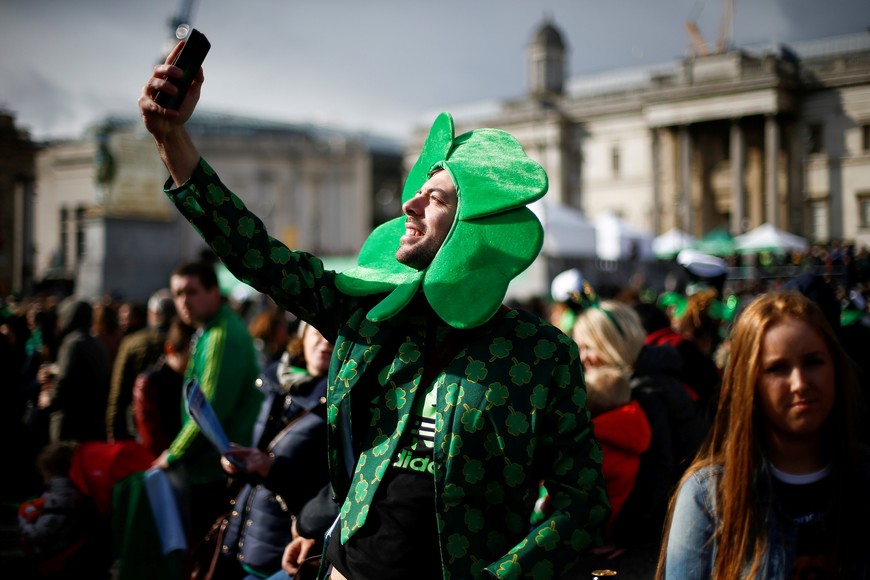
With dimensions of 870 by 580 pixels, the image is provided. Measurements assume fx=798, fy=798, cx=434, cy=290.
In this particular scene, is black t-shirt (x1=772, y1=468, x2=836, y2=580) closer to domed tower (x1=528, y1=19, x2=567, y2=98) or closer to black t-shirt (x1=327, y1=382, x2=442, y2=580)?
black t-shirt (x1=327, y1=382, x2=442, y2=580)

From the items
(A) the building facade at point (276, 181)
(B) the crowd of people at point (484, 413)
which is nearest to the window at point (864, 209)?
(A) the building facade at point (276, 181)

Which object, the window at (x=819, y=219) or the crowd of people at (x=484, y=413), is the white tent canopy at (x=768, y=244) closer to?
the window at (x=819, y=219)

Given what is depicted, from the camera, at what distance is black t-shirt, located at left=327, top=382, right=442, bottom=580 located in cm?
238

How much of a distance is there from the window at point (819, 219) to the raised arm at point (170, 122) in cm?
Result: 4909

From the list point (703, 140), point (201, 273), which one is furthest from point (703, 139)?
point (201, 273)

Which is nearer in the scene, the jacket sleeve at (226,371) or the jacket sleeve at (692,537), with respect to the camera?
the jacket sleeve at (692,537)

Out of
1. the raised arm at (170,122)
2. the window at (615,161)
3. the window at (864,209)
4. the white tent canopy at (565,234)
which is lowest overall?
the raised arm at (170,122)

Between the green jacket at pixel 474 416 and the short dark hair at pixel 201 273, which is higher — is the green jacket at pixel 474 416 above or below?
below

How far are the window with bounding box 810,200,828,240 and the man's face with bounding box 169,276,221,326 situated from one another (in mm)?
47129

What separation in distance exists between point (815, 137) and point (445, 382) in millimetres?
48572

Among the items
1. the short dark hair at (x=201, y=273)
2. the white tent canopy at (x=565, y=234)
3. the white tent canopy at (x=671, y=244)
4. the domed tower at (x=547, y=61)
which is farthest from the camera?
the domed tower at (x=547, y=61)

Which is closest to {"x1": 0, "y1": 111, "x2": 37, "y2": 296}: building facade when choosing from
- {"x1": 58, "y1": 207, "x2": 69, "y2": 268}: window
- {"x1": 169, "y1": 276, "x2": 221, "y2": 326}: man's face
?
{"x1": 58, "y1": 207, "x2": 69, "y2": 268}: window

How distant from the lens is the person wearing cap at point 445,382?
2326 mm

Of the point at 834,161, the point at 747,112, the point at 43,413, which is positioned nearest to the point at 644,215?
the point at 747,112
